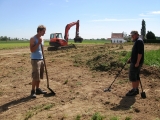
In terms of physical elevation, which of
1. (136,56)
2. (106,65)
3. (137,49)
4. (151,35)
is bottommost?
(106,65)

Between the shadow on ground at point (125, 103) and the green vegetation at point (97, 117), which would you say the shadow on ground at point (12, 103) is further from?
the shadow on ground at point (125, 103)

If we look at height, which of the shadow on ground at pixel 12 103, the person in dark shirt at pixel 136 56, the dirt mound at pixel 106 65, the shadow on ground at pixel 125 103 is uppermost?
the person in dark shirt at pixel 136 56

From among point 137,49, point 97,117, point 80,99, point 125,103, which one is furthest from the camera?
point 80,99

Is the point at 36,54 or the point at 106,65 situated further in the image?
the point at 106,65

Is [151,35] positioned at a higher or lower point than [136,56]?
higher

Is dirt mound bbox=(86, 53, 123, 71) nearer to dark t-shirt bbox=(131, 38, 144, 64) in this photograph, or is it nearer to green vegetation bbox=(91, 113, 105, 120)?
dark t-shirt bbox=(131, 38, 144, 64)

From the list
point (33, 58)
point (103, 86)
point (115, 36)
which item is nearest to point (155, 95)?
point (103, 86)

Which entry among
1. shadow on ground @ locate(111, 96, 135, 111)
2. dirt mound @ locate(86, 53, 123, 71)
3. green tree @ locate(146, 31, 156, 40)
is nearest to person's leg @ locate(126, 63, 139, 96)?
shadow on ground @ locate(111, 96, 135, 111)

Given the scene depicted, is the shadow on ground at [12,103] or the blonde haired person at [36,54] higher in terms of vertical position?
the blonde haired person at [36,54]

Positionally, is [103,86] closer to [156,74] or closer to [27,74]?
[156,74]

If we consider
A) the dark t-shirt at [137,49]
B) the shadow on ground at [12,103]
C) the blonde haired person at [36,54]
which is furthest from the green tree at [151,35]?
the shadow on ground at [12,103]

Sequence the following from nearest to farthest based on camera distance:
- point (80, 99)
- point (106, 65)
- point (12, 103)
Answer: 1. point (12, 103)
2. point (80, 99)
3. point (106, 65)

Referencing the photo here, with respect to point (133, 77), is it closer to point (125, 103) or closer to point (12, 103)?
point (125, 103)

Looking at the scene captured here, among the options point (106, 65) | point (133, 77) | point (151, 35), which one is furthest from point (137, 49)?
point (151, 35)
